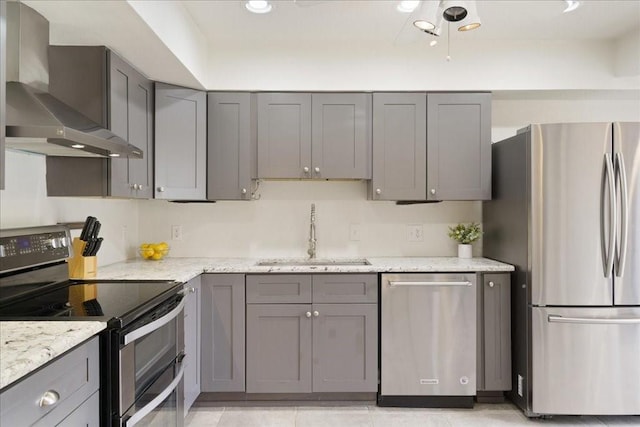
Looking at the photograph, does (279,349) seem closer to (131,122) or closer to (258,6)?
(131,122)

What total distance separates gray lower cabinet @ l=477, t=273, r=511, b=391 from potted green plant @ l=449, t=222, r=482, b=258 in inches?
17.2

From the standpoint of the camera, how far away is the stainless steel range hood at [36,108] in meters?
1.48

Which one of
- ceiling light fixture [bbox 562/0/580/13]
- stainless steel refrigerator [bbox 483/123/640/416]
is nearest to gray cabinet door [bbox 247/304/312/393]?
stainless steel refrigerator [bbox 483/123/640/416]

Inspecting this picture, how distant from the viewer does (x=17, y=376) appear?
979 millimetres

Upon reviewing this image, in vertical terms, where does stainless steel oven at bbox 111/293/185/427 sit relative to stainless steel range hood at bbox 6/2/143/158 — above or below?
below

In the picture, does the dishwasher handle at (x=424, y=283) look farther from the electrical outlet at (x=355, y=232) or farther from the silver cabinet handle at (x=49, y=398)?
the silver cabinet handle at (x=49, y=398)

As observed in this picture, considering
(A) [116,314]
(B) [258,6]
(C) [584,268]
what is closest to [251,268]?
(A) [116,314]

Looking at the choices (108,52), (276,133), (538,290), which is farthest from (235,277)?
(538,290)

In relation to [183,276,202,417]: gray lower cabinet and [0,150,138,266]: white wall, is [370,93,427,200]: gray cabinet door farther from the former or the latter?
[0,150,138,266]: white wall

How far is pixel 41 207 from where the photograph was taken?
214cm

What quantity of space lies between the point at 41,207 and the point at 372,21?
7.16 ft

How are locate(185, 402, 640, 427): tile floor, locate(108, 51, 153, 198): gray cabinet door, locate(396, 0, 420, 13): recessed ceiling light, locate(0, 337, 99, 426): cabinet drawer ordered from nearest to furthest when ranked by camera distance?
locate(0, 337, 99, 426): cabinet drawer
locate(108, 51, 153, 198): gray cabinet door
locate(396, 0, 420, 13): recessed ceiling light
locate(185, 402, 640, 427): tile floor

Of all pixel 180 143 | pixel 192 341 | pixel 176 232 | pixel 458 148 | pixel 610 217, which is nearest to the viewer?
pixel 610 217

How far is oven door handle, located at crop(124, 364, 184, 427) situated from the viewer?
149 cm
